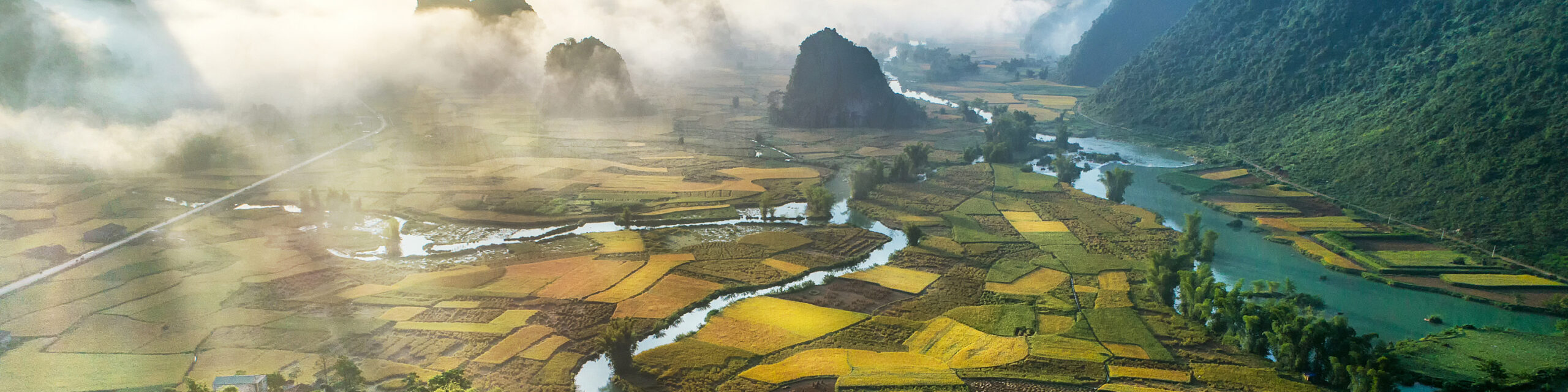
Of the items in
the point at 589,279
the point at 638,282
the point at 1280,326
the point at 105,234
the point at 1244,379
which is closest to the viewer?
the point at 1244,379

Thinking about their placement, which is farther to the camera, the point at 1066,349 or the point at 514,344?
the point at 514,344

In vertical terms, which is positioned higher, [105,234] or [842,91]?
[842,91]

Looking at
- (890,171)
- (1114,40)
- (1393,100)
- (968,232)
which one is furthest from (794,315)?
(1114,40)

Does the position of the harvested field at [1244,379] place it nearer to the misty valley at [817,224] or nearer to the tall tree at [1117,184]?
the misty valley at [817,224]

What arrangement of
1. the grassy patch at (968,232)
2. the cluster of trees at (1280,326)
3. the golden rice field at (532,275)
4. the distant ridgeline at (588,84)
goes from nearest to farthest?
the cluster of trees at (1280,326) → the golden rice field at (532,275) → the grassy patch at (968,232) → the distant ridgeline at (588,84)

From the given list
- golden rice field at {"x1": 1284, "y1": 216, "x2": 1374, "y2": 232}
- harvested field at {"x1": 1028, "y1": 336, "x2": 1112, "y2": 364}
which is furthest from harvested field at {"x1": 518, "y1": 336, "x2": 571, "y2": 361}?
golden rice field at {"x1": 1284, "y1": 216, "x2": 1374, "y2": 232}

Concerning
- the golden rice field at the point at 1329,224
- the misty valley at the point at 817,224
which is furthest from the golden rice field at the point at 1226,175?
the golden rice field at the point at 1329,224

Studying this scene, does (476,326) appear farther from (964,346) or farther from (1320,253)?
(1320,253)

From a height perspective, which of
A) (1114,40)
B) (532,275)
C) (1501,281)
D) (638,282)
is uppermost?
(1114,40)
